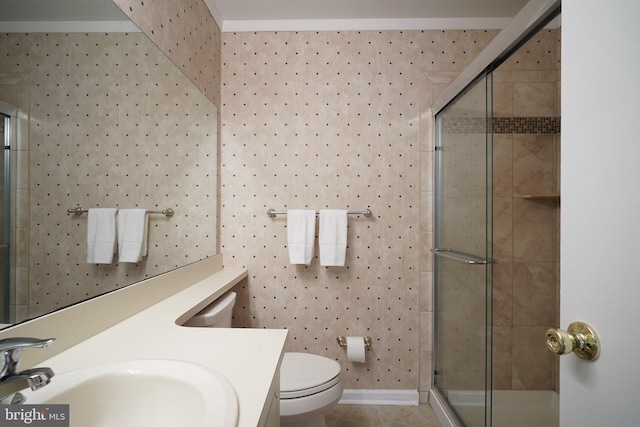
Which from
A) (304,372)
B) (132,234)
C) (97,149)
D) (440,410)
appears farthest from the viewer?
(440,410)

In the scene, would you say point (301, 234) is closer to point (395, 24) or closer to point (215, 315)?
point (215, 315)

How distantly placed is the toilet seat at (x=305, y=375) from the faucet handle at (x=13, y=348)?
806 millimetres

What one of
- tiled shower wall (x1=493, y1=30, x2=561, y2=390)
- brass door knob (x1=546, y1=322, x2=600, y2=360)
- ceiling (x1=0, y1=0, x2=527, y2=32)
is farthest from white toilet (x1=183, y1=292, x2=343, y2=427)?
ceiling (x1=0, y1=0, x2=527, y2=32)

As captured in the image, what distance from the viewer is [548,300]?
1.81m

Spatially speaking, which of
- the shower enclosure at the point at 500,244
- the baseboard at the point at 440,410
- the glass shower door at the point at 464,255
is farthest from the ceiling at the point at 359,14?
the baseboard at the point at 440,410

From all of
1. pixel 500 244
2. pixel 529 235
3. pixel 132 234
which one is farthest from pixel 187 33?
pixel 529 235

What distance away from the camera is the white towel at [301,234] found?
183cm

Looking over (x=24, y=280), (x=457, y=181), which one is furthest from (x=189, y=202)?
(x=457, y=181)

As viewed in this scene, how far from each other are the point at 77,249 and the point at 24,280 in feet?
0.50

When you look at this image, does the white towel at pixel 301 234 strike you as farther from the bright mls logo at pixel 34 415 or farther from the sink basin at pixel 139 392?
the bright mls logo at pixel 34 415

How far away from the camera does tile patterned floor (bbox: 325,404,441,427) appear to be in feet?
5.57

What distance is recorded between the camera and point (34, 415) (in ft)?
1.58

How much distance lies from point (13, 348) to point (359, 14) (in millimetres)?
2119

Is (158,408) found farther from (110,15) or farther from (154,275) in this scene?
(110,15)
